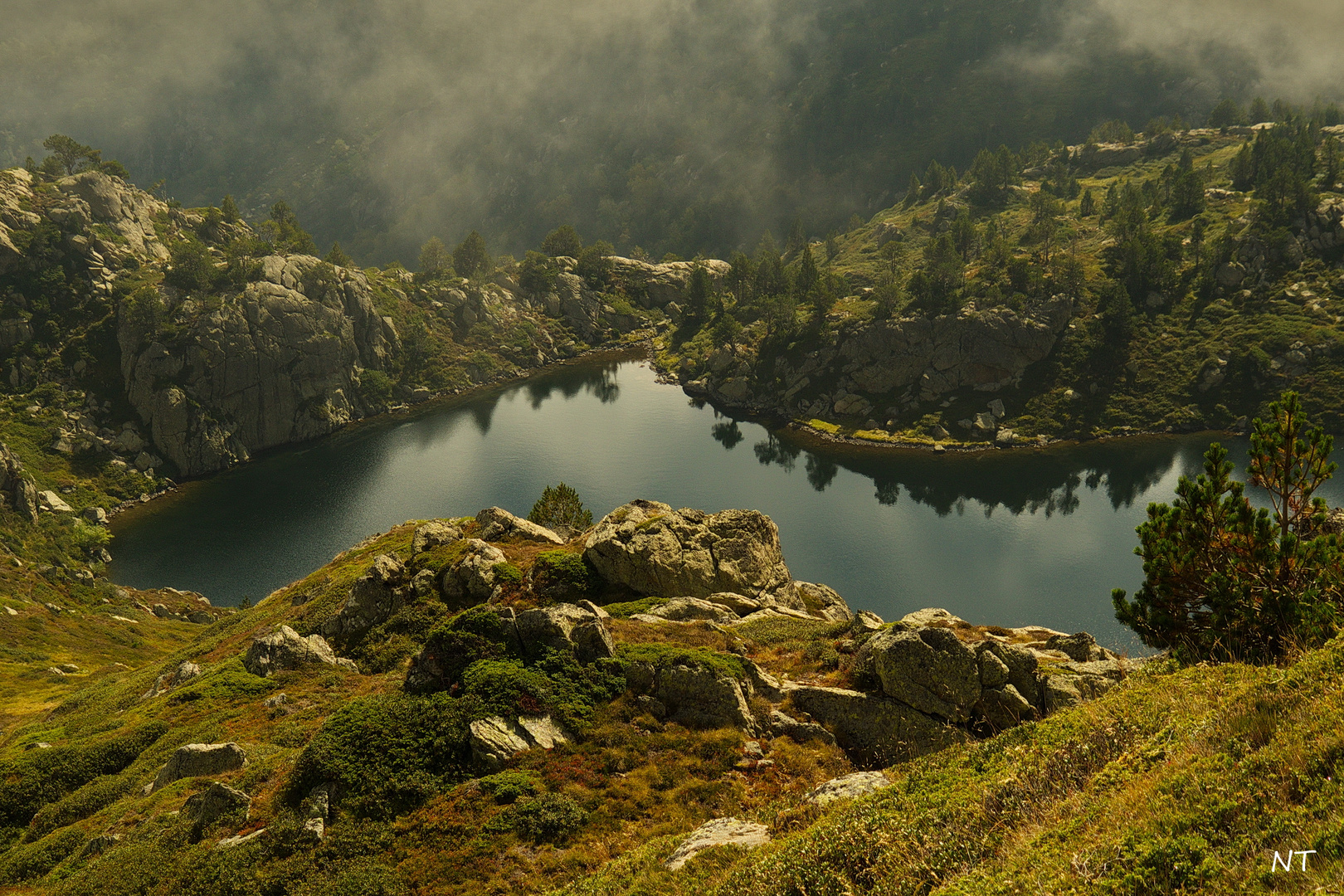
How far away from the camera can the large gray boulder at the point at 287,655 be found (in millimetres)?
A: 39000

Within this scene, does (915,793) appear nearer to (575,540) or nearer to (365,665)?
(365,665)

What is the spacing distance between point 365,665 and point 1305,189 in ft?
696

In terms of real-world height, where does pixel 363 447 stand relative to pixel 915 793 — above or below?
above

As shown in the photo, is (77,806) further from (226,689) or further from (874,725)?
(874,725)

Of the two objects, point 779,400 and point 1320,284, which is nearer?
point 1320,284

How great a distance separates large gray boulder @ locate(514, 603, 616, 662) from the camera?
99.1 feet

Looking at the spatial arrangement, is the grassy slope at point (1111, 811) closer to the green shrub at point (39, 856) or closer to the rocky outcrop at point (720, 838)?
the rocky outcrop at point (720, 838)

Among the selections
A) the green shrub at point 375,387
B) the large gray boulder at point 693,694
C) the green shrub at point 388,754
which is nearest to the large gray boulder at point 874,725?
the large gray boulder at point 693,694

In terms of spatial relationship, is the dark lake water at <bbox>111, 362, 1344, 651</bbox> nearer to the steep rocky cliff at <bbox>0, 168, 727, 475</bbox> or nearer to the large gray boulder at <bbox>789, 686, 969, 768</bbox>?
the steep rocky cliff at <bbox>0, 168, 727, 475</bbox>

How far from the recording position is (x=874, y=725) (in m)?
28.4

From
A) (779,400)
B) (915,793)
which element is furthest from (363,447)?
(915,793)

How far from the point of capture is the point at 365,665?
38.8m

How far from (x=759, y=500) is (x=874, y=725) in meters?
94.9

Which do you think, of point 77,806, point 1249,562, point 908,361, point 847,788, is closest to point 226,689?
point 77,806
